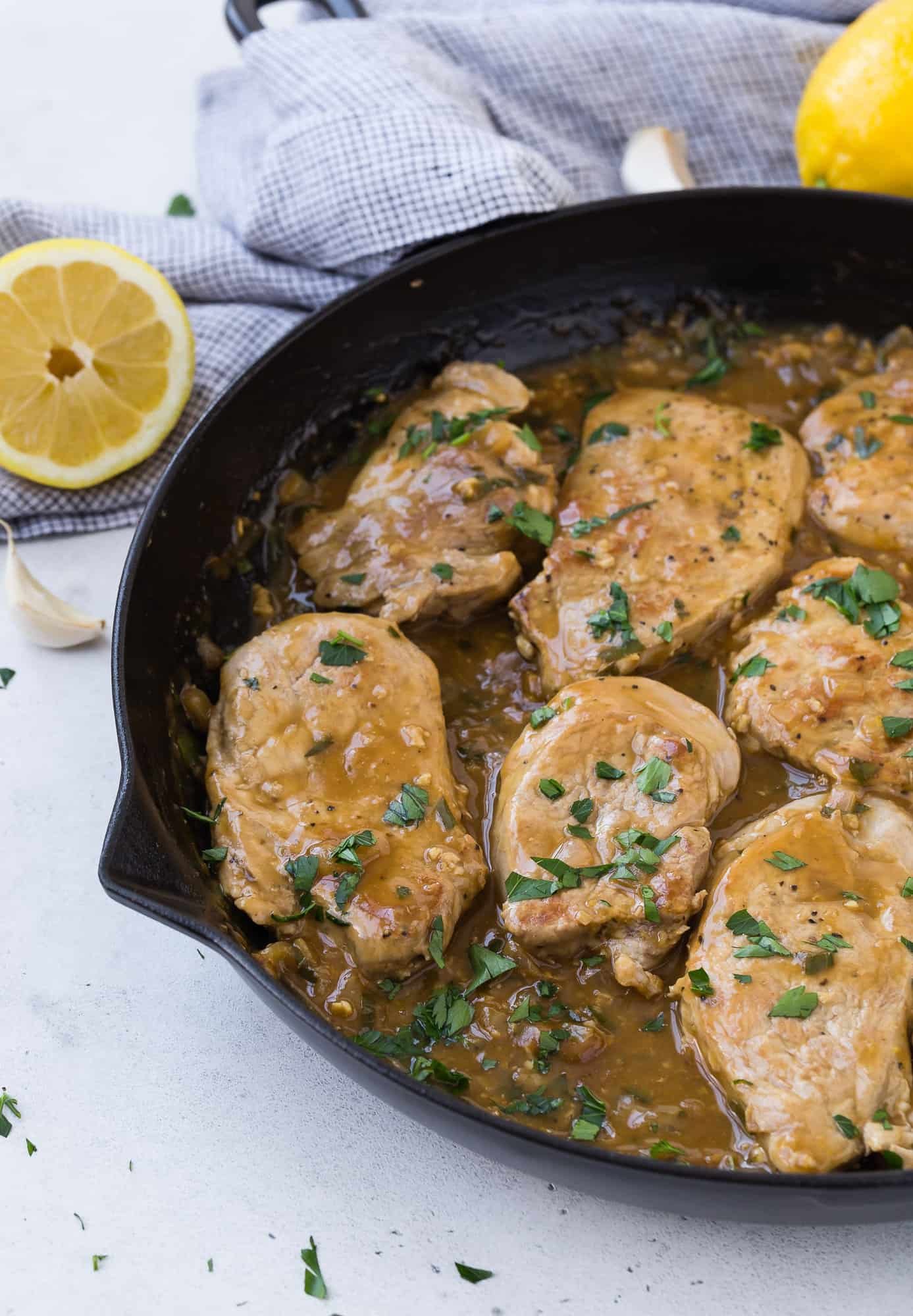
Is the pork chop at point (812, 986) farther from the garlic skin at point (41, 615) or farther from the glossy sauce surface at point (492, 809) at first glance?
the garlic skin at point (41, 615)

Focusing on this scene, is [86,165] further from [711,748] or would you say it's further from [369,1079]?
[369,1079]

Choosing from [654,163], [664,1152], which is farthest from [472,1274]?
[654,163]

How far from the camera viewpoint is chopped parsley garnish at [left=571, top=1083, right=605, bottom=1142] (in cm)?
241

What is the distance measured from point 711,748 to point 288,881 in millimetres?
957

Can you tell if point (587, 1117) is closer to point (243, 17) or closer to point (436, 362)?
point (436, 362)

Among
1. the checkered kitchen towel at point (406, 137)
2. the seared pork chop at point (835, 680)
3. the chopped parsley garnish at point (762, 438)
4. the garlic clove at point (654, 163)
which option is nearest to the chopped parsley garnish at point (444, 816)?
the seared pork chop at point (835, 680)

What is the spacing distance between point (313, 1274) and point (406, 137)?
2.87 meters

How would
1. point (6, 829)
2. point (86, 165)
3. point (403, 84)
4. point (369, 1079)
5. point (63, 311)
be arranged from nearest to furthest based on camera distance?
1. point (369, 1079)
2. point (6, 829)
3. point (63, 311)
4. point (403, 84)
5. point (86, 165)

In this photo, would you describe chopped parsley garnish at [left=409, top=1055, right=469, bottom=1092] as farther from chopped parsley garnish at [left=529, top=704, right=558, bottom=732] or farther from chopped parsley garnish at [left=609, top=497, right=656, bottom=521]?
chopped parsley garnish at [left=609, top=497, right=656, bottom=521]

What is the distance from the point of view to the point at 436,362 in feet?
11.8

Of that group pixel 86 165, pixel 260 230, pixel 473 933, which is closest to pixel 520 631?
pixel 473 933

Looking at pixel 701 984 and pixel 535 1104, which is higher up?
pixel 701 984

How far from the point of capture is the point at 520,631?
312 cm

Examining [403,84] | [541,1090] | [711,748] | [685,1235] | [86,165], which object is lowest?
[685,1235]
